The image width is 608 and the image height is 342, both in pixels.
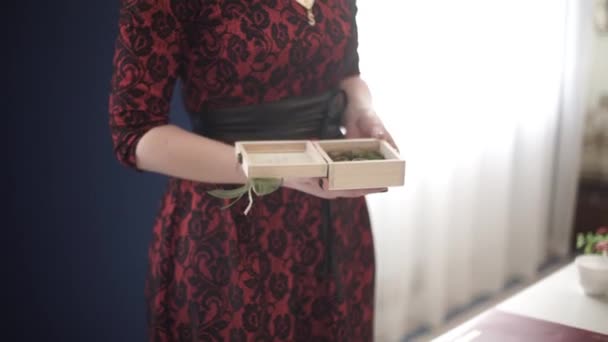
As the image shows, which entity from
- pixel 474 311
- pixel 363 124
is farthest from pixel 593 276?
pixel 474 311

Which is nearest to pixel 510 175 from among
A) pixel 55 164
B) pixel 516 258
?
pixel 516 258

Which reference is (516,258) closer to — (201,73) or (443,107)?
(443,107)

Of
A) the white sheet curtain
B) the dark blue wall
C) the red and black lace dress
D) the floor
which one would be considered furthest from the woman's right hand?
the floor

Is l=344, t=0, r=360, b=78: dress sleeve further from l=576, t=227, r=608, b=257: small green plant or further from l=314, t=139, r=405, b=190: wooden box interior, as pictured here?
l=576, t=227, r=608, b=257: small green plant

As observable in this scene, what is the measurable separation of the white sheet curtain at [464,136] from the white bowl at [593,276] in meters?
1.20

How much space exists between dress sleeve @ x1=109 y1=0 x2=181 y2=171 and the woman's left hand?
39 cm

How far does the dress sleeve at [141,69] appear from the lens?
3.42 feet

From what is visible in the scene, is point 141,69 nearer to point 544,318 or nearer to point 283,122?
point 283,122

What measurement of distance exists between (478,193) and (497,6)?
865 millimetres

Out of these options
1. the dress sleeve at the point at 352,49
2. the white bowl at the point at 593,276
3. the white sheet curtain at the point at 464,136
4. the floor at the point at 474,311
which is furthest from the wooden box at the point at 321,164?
the floor at the point at 474,311

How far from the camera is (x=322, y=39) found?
1198mm

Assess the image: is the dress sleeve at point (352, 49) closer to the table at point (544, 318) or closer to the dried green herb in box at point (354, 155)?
the dried green herb in box at point (354, 155)

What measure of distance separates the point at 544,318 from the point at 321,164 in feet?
1.96

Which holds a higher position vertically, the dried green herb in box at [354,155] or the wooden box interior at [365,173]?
the dried green herb in box at [354,155]
